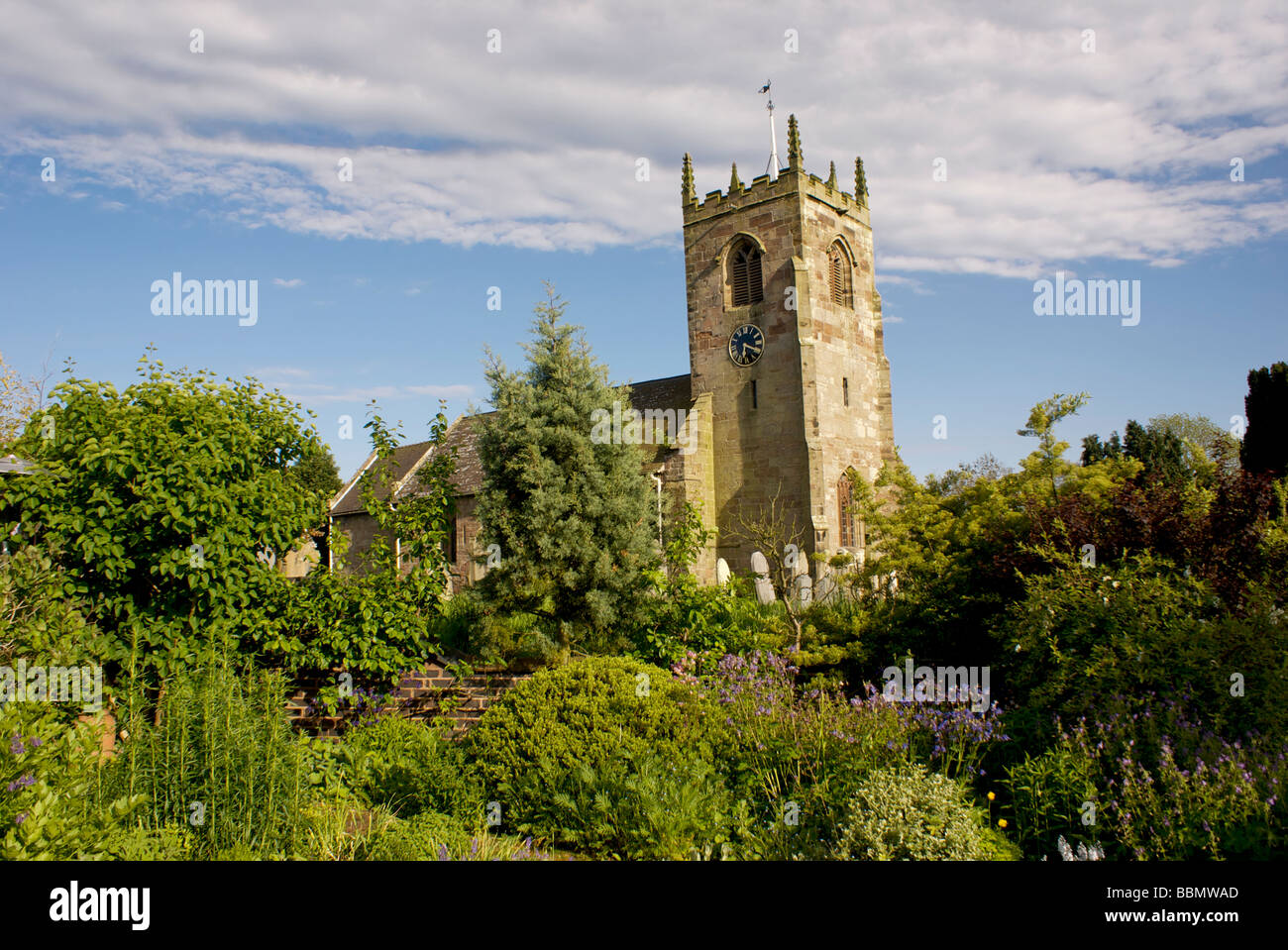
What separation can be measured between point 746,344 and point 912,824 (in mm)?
23105

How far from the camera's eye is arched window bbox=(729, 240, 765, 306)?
28.0m

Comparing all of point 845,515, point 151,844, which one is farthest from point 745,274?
point 151,844

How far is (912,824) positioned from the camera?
19.4 feet

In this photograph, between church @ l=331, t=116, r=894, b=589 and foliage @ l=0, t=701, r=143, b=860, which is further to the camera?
church @ l=331, t=116, r=894, b=589

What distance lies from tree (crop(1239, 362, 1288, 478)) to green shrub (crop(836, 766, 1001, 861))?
25.7 meters

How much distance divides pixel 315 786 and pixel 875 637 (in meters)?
6.83

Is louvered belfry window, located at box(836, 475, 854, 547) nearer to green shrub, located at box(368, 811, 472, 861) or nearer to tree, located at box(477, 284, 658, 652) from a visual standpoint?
tree, located at box(477, 284, 658, 652)

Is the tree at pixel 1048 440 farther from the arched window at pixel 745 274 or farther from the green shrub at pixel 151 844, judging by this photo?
the arched window at pixel 745 274

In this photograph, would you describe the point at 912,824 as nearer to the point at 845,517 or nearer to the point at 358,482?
the point at 845,517

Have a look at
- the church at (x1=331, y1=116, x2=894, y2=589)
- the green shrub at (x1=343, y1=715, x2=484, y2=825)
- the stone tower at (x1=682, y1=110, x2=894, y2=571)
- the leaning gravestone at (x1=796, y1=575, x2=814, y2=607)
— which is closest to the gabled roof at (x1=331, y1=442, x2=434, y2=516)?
the church at (x1=331, y1=116, x2=894, y2=589)

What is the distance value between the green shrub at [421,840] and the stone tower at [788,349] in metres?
19.5
